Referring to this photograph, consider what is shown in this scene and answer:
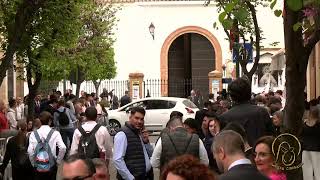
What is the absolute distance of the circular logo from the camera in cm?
638

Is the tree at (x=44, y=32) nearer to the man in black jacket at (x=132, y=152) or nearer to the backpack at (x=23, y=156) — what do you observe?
the backpack at (x=23, y=156)

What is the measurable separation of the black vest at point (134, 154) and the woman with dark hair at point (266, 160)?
107 inches

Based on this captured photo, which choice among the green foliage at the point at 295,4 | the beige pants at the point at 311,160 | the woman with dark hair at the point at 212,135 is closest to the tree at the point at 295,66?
the green foliage at the point at 295,4

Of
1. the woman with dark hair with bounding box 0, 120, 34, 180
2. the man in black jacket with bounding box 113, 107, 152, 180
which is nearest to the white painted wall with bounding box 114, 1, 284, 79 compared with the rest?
the woman with dark hair with bounding box 0, 120, 34, 180

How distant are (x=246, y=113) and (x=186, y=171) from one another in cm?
435

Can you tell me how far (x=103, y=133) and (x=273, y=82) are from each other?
90.9ft

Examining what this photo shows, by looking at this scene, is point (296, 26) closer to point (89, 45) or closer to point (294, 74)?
point (294, 74)

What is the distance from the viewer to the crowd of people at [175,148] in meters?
4.84

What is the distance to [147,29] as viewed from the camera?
50375 mm

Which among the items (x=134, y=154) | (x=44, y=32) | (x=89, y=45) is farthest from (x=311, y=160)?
(x=89, y=45)

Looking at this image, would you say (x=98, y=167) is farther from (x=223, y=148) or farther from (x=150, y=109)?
(x=150, y=109)

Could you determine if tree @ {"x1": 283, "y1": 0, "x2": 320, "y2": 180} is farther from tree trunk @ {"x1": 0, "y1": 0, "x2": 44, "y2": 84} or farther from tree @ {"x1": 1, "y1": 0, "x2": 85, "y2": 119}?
tree @ {"x1": 1, "y1": 0, "x2": 85, "y2": 119}

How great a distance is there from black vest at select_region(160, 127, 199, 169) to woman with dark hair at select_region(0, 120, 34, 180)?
143 inches

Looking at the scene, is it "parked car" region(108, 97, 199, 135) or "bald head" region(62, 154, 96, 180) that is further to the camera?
"parked car" region(108, 97, 199, 135)
